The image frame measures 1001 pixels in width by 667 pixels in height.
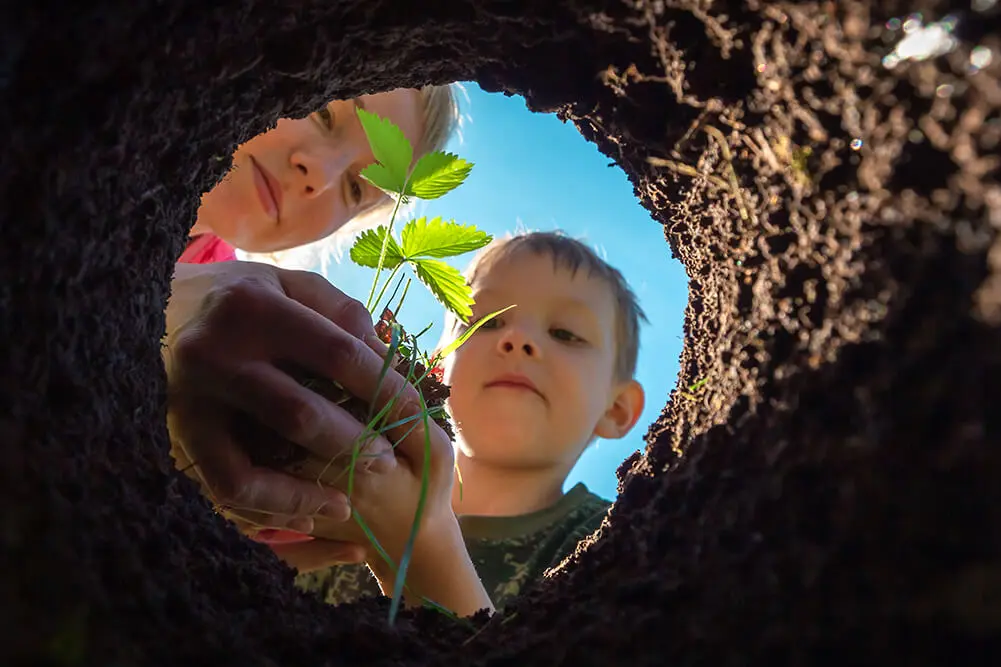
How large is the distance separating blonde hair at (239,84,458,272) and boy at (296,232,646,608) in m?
0.50

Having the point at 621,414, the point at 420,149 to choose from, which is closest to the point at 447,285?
the point at 420,149

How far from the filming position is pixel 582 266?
2.37 m

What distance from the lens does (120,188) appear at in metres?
0.42

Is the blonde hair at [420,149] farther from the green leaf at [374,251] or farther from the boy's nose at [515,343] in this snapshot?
the green leaf at [374,251]

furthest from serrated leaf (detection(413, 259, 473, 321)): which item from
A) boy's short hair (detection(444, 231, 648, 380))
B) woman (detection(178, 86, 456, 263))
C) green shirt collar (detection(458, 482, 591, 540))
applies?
boy's short hair (detection(444, 231, 648, 380))

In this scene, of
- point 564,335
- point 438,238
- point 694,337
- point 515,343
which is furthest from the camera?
point 564,335

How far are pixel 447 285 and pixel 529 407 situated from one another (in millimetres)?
1011

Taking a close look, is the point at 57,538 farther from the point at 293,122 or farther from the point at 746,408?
the point at 293,122

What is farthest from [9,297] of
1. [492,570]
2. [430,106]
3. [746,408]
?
[430,106]

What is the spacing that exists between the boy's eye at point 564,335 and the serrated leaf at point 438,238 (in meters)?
1.16

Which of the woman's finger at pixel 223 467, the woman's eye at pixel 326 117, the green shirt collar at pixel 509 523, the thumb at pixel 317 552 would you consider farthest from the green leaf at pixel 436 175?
the green shirt collar at pixel 509 523

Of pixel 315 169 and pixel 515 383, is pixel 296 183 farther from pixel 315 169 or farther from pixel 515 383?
pixel 515 383

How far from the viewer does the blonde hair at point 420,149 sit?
6.56 feet

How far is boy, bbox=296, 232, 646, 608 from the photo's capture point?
6.00ft
